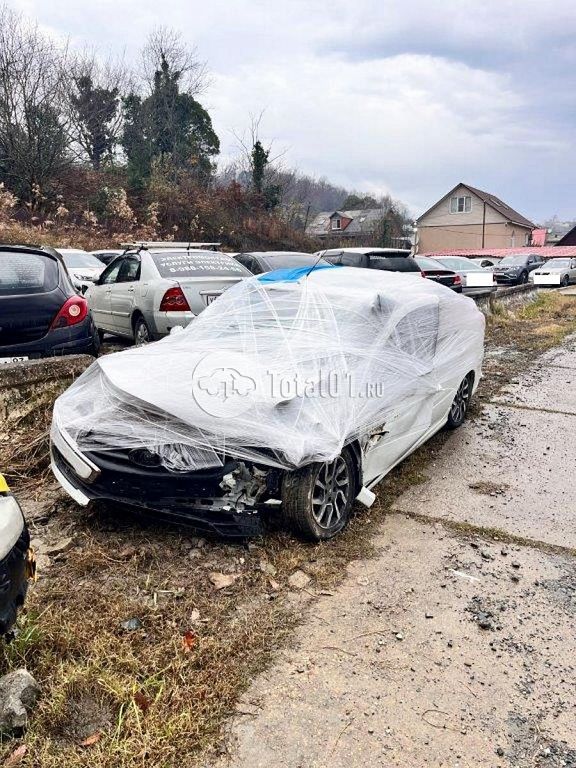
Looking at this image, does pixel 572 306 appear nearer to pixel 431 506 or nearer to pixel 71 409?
pixel 431 506

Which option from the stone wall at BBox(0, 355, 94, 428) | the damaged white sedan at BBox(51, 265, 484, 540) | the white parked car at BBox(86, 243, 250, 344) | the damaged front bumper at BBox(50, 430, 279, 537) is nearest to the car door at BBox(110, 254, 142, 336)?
the white parked car at BBox(86, 243, 250, 344)

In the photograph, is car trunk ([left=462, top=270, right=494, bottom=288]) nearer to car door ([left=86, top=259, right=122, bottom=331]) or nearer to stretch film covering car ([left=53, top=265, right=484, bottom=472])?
car door ([left=86, top=259, right=122, bottom=331])

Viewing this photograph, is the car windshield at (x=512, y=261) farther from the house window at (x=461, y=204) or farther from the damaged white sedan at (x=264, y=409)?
the damaged white sedan at (x=264, y=409)

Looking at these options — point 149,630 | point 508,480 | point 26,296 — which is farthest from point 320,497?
point 26,296

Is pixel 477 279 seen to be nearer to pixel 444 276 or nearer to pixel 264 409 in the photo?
pixel 444 276

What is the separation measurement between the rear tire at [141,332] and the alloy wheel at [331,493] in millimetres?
4713

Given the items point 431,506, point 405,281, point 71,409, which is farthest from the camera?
point 405,281

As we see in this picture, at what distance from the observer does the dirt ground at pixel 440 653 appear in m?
2.05

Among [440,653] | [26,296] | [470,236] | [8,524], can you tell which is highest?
[470,236]

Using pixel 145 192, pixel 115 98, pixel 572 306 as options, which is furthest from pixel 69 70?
pixel 572 306

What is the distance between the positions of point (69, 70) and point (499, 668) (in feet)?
89.0

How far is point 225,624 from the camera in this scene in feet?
8.71

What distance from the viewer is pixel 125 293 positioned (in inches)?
311

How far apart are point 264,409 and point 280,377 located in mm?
327
